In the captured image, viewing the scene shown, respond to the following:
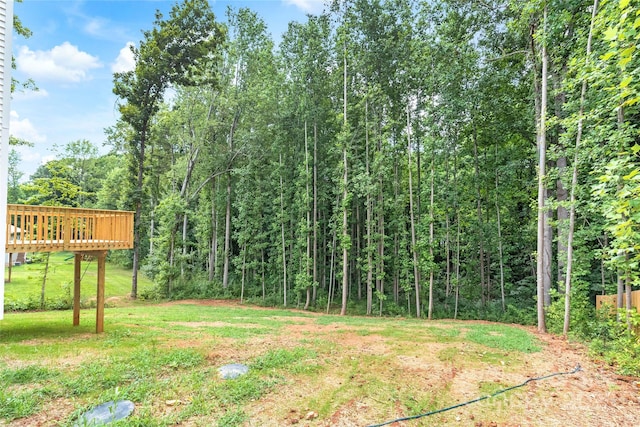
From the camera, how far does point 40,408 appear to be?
3.13m

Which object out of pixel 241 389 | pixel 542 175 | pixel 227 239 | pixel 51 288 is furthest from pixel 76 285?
pixel 542 175

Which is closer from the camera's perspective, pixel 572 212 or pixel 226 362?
pixel 226 362

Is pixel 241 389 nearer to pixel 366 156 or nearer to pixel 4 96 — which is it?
pixel 4 96

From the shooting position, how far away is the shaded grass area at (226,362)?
3.24 m

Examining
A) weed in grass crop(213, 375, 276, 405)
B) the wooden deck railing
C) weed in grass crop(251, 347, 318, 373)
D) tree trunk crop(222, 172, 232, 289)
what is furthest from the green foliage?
tree trunk crop(222, 172, 232, 289)

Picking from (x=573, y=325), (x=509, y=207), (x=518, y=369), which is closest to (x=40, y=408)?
(x=518, y=369)

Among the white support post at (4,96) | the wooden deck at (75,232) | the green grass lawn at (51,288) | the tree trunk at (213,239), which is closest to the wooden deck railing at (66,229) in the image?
the wooden deck at (75,232)

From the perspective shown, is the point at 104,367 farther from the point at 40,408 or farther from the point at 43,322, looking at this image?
the point at 43,322

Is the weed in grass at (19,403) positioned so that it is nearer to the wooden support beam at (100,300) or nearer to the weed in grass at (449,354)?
the wooden support beam at (100,300)

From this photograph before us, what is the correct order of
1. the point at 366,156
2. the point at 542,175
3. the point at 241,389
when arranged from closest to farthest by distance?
1. the point at 241,389
2. the point at 542,175
3. the point at 366,156

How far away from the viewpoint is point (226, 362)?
4551 millimetres

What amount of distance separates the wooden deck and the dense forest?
6.88 metres

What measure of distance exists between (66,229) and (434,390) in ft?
22.9

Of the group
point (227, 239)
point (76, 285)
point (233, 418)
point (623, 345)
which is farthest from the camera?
point (227, 239)
